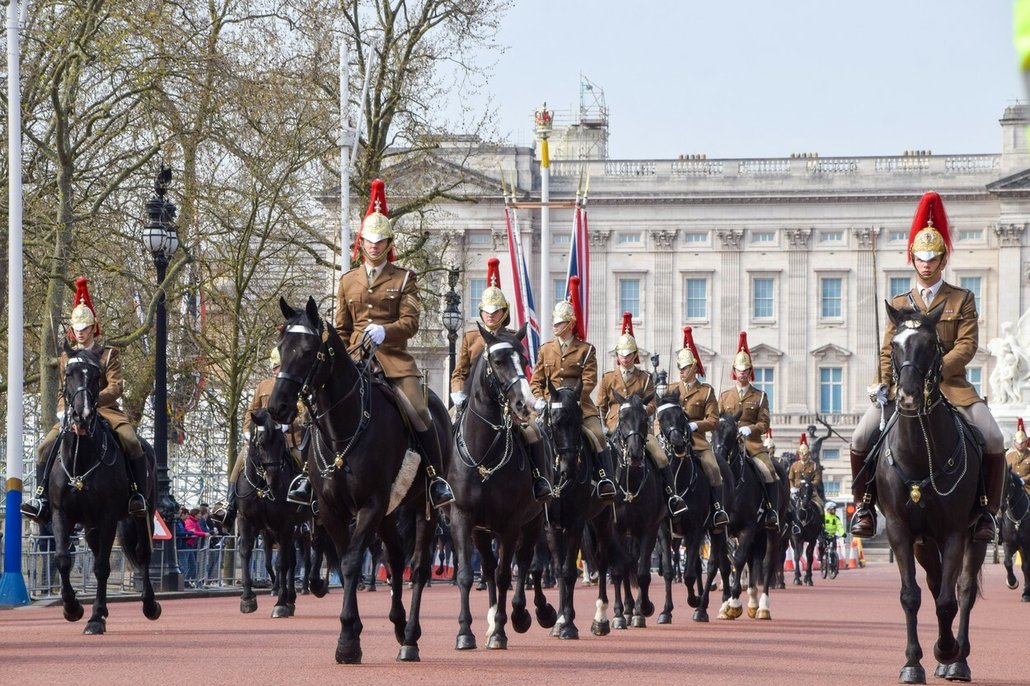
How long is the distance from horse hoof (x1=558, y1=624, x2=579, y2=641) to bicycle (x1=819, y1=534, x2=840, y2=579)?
93.1 feet

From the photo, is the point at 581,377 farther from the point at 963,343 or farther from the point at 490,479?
the point at 963,343

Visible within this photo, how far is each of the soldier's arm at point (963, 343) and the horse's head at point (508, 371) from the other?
2.89 meters

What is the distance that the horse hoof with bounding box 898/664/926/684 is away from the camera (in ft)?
38.2

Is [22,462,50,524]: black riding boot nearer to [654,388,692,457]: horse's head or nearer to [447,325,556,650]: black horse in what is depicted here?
[447,325,556,650]: black horse

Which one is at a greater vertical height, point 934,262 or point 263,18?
point 263,18

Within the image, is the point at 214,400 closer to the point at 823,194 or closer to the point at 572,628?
the point at 572,628

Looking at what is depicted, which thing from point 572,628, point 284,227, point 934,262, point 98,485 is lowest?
point 572,628

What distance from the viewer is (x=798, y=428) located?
96.6m

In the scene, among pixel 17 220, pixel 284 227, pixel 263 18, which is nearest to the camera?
pixel 17 220

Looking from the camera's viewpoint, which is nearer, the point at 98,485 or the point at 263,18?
the point at 98,485

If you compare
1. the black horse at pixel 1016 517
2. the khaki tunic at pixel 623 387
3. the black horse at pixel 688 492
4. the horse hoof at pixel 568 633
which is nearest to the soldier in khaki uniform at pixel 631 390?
the khaki tunic at pixel 623 387

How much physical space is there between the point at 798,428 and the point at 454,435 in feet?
274

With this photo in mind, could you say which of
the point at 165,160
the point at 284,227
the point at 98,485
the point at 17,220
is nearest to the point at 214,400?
the point at 284,227

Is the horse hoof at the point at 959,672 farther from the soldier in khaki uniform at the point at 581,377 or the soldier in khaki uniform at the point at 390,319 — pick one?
the soldier in khaki uniform at the point at 581,377
